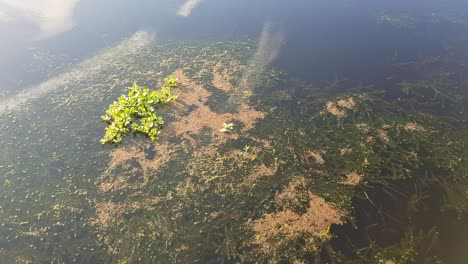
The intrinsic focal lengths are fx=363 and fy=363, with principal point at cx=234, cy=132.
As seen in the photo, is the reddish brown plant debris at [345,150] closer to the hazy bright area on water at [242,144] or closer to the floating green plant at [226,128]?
the hazy bright area on water at [242,144]

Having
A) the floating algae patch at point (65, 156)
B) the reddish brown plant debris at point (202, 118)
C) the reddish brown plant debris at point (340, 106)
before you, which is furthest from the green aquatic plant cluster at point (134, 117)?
the reddish brown plant debris at point (340, 106)

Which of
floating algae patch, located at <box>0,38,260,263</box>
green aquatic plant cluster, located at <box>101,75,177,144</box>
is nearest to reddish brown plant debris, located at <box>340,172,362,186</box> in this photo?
floating algae patch, located at <box>0,38,260,263</box>

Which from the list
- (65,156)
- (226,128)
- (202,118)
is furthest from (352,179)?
(65,156)

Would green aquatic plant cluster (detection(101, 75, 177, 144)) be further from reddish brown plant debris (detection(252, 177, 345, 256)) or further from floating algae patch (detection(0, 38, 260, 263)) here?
reddish brown plant debris (detection(252, 177, 345, 256))

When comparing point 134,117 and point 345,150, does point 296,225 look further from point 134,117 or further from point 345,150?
point 134,117

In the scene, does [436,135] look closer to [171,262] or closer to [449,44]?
[449,44]
